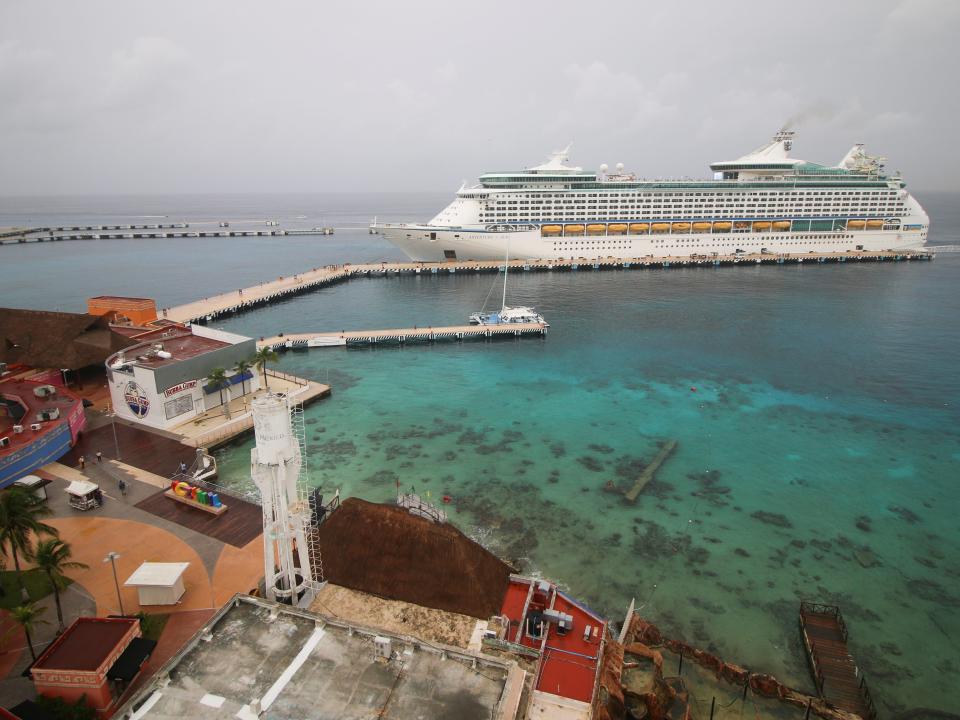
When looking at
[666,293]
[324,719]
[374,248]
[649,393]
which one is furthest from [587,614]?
[374,248]

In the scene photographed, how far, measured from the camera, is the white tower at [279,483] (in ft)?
48.4

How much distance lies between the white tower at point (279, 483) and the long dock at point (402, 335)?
36935 millimetres

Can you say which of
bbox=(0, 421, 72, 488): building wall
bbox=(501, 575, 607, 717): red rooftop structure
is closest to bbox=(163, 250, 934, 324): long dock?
bbox=(0, 421, 72, 488): building wall

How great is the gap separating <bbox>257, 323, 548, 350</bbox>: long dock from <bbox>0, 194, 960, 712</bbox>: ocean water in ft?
4.33

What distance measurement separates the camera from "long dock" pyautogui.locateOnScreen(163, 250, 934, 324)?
64.6 metres

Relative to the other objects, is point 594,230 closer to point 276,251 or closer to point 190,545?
point 276,251

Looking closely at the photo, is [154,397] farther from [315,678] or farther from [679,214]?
[679,214]

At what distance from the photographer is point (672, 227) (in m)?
97.3

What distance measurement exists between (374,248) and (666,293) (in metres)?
68.4

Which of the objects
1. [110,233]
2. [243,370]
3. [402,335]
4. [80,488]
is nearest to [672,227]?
[402,335]

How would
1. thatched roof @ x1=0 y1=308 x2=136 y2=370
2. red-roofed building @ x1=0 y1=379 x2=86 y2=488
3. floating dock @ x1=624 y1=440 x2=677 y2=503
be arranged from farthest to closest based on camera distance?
thatched roof @ x1=0 y1=308 x2=136 y2=370 → floating dock @ x1=624 y1=440 x2=677 y2=503 → red-roofed building @ x1=0 y1=379 x2=86 y2=488

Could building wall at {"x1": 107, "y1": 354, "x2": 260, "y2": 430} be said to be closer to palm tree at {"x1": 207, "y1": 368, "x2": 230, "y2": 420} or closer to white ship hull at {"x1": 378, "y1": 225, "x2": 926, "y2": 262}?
palm tree at {"x1": 207, "y1": 368, "x2": 230, "y2": 420}

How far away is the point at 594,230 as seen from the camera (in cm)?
9506

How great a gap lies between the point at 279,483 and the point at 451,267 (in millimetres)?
74603
